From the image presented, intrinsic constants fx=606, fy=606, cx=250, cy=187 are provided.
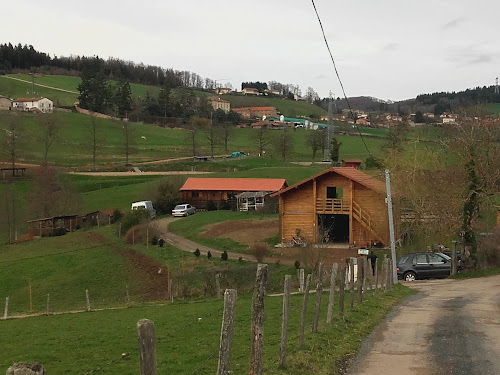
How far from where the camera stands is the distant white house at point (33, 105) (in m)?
137

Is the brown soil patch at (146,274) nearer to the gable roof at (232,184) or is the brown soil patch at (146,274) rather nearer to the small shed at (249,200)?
the small shed at (249,200)

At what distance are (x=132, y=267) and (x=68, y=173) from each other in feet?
155

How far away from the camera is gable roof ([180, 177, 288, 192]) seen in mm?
69006

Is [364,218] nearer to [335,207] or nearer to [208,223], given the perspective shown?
[335,207]

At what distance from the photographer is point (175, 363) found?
1202 centimetres

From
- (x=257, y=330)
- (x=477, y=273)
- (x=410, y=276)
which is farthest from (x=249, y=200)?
(x=257, y=330)

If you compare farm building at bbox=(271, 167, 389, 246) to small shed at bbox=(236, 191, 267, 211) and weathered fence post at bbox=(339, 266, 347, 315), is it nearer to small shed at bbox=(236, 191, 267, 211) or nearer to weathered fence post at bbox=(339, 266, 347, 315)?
small shed at bbox=(236, 191, 267, 211)

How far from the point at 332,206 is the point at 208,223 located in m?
12.6

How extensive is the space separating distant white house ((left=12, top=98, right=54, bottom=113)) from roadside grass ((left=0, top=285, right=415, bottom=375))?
402 feet

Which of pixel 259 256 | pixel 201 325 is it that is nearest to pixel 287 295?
pixel 201 325

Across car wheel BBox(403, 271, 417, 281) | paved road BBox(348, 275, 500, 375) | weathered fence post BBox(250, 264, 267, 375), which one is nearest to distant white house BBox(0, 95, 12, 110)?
car wheel BBox(403, 271, 417, 281)

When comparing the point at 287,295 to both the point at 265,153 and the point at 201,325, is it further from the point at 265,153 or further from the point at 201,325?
the point at 265,153

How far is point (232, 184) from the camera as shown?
70.6 m

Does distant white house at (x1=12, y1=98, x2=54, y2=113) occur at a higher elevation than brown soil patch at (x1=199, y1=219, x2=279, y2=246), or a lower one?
higher
